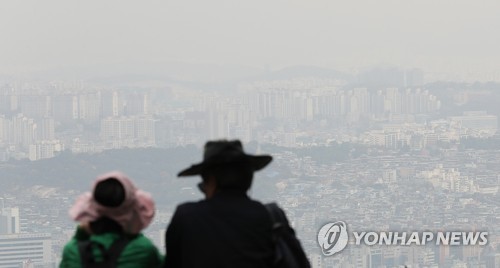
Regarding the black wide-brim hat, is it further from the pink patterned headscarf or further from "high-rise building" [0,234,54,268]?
"high-rise building" [0,234,54,268]

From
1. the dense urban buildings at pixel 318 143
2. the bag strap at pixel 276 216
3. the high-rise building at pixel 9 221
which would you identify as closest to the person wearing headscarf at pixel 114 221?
the bag strap at pixel 276 216

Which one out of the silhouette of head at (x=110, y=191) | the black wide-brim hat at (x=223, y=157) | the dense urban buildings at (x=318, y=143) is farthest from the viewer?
the dense urban buildings at (x=318, y=143)

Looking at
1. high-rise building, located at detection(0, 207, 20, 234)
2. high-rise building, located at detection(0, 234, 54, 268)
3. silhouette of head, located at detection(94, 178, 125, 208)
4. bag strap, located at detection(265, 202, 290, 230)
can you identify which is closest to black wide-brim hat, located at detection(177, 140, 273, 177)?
bag strap, located at detection(265, 202, 290, 230)

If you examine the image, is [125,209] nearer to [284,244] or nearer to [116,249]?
[116,249]


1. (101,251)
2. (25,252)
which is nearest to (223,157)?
(101,251)

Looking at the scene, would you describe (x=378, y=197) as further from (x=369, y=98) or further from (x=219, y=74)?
(x=219, y=74)

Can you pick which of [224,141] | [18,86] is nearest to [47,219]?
[18,86]

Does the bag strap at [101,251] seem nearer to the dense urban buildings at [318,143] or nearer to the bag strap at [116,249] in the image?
the bag strap at [116,249]

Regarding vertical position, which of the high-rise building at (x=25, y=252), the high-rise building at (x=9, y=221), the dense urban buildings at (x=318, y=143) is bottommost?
the high-rise building at (x=25, y=252)
